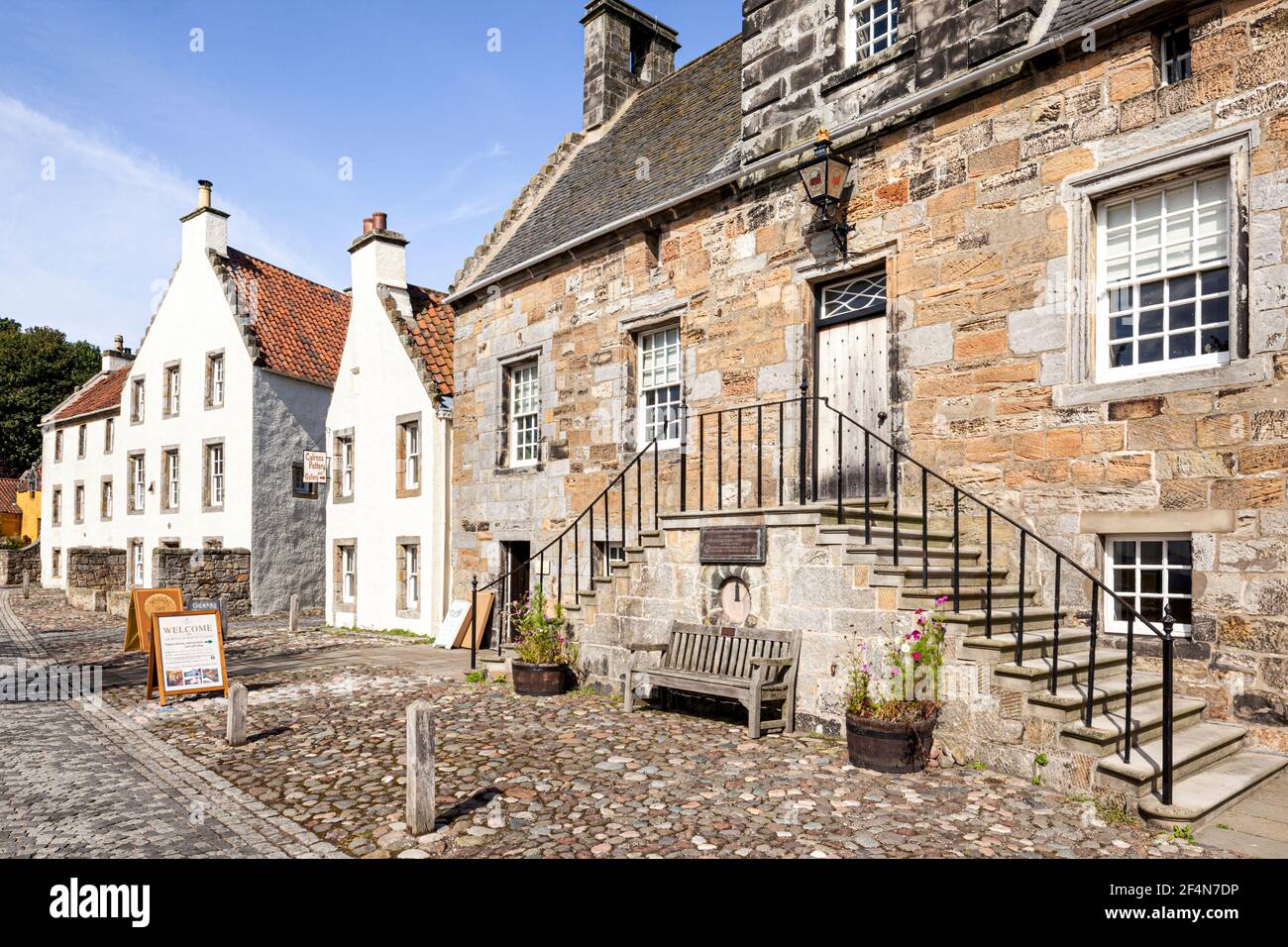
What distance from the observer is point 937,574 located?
7.91 metres

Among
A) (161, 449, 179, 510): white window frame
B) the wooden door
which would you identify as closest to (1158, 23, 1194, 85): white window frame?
the wooden door

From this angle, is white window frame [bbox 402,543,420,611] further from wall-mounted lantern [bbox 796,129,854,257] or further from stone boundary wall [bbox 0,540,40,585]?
stone boundary wall [bbox 0,540,40,585]

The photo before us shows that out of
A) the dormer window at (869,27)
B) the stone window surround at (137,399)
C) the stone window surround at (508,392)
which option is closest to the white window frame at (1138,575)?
the dormer window at (869,27)

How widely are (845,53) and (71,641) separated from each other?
1651 cm

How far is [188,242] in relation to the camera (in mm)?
25750

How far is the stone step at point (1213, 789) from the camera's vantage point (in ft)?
18.2

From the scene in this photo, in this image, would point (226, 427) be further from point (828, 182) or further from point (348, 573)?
point (828, 182)

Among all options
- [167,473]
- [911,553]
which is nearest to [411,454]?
[167,473]

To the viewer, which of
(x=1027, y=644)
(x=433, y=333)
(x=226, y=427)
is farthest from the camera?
(x=226, y=427)

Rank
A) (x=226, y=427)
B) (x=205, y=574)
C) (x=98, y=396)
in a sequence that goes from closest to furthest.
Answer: (x=205, y=574) < (x=226, y=427) < (x=98, y=396)

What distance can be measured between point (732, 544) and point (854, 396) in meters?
2.60

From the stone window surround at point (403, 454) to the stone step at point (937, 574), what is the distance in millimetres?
12153

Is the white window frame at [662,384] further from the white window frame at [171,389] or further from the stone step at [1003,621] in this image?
the white window frame at [171,389]

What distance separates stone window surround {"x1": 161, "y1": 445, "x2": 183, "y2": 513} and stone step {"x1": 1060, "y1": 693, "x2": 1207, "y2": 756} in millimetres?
25393
